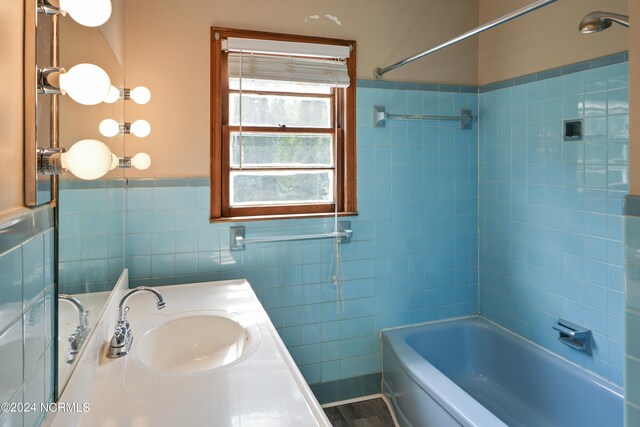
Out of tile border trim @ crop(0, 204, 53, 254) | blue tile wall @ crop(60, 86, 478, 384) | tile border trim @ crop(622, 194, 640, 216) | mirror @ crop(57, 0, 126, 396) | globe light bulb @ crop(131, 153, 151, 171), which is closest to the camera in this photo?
tile border trim @ crop(0, 204, 53, 254)

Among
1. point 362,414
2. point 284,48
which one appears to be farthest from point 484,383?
point 284,48

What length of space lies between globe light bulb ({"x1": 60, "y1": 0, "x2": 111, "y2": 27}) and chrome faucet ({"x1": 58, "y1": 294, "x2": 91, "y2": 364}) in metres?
0.54

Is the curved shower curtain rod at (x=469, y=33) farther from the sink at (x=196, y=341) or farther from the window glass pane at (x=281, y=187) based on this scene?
the sink at (x=196, y=341)

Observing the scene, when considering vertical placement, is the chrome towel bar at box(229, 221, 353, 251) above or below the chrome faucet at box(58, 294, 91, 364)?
above

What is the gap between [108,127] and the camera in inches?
51.9

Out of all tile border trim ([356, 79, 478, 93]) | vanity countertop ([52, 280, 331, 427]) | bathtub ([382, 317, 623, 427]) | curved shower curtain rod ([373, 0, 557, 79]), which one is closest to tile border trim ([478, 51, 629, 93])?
tile border trim ([356, 79, 478, 93])

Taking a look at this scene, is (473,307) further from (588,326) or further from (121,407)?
(121,407)

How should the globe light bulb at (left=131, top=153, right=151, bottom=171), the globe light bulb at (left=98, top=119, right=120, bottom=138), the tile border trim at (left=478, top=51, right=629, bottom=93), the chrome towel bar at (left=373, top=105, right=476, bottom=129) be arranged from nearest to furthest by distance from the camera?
the globe light bulb at (left=98, top=119, right=120, bottom=138)
the globe light bulb at (left=131, top=153, right=151, bottom=171)
the tile border trim at (left=478, top=51, right=629, bottom=93)
the chrome towel bar at (left=373, top=105, right=476, bottom=129)

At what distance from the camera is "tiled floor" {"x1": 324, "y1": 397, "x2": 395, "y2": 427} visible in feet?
7.18

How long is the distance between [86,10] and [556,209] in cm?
218

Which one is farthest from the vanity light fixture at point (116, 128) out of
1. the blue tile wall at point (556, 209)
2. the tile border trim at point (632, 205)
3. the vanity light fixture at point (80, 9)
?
the blue tile wall at point (556, 209)

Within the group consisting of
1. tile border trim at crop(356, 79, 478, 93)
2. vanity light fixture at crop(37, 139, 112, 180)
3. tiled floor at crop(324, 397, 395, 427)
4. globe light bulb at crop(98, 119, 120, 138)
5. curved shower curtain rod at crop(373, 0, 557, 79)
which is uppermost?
curved shower curtain rod at crop(373, 0, 557, 79)

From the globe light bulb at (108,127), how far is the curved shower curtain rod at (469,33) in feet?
4.76

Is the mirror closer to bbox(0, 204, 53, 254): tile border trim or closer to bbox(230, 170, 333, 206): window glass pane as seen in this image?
bbox(0, 204, 53, 254): tile border trim
